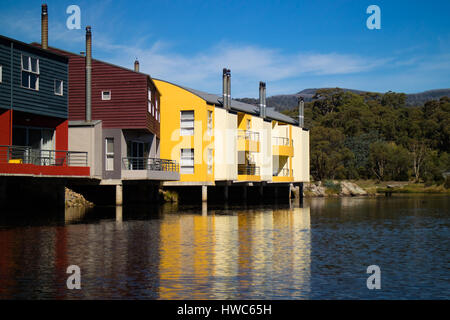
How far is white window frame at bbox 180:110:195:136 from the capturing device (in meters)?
52.1

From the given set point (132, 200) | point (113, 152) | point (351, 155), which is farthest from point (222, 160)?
point (351, 155)

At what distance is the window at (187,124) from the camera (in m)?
52.1

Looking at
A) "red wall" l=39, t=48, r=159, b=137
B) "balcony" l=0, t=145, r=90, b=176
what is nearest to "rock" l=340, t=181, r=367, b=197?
"red wall" l=39, t=48, r=159, b=137

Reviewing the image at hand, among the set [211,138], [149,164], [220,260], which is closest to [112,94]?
[149,164]

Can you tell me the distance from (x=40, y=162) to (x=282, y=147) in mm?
35007

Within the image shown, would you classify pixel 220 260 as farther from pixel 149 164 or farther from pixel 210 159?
pixel 210 159

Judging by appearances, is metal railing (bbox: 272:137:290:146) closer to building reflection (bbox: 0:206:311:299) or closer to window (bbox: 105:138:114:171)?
window (bbox: 105:138:114:171)

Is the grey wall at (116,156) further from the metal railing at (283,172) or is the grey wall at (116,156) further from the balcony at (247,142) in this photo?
the metal railing at (283,172)

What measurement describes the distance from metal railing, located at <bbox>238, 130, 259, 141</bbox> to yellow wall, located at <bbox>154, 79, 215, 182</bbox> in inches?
220

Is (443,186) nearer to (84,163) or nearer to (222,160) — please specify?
(222,160)

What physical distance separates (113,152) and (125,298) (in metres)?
31.0

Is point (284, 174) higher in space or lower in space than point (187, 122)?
lower

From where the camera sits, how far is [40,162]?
1417 inches
